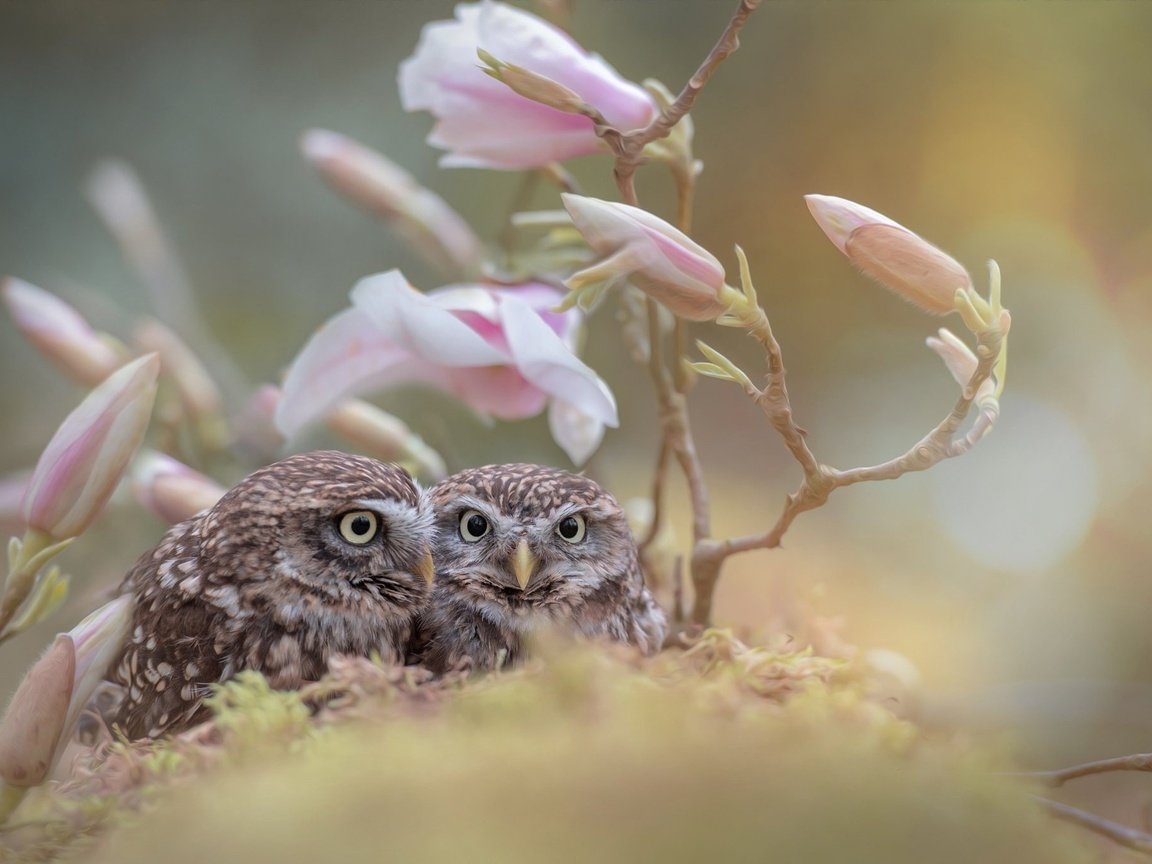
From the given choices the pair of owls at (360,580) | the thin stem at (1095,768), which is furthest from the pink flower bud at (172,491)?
the thin stem at (1095,768)

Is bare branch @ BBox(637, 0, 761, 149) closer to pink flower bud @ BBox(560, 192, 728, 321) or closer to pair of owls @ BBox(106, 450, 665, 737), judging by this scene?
pink flower bud @ BBox(560, 192, 728, 321)

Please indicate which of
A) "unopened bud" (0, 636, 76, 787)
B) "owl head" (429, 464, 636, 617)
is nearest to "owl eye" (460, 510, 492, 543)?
"owl head" (429, 464, 636, 617)

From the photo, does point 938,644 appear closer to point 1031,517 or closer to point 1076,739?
point 1031,517

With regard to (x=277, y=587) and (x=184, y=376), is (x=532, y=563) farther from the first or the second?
(x=184, y=376)

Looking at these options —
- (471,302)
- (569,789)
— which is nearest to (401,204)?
(471,302)

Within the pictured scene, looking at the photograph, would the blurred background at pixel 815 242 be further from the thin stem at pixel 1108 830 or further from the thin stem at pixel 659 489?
the thin stem at pixel 1108 830

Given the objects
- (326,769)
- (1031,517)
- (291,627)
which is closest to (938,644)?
(1031,517)

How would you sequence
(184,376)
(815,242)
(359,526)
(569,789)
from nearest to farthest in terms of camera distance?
(569,789) → (359,526) → (184,376) → (815,242)
